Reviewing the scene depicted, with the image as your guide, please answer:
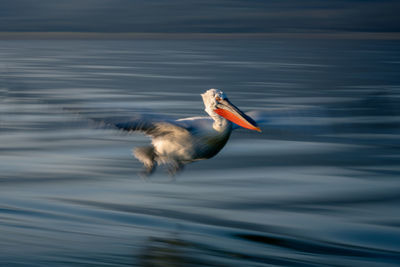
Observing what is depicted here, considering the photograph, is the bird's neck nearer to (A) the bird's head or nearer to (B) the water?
(A) the bird's head

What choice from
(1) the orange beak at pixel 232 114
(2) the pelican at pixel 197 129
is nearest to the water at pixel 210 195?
(2) the pelican at pixel 197 129

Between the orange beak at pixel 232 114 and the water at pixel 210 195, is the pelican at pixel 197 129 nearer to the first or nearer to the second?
the orange beak at pixel 232 114

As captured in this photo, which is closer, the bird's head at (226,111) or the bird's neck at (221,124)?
the bird's head at (226,111)

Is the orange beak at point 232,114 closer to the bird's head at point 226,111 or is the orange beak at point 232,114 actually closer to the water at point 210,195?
the bird's head at point 226,111

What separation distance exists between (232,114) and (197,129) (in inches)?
17.1

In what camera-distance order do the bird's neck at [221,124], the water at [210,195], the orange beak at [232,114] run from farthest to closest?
the bird's neck at [221,124]
the orange beak at [232,114]
the water at [210,195]

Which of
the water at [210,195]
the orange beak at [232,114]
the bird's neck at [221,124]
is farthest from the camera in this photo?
the bird's neck at [221,124]

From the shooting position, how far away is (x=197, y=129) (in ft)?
26.5

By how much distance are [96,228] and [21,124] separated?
27.2ft

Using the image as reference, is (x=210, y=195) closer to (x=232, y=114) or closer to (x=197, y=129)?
(x=197, y=129)

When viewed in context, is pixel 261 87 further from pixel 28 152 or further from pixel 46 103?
pixel 46 103

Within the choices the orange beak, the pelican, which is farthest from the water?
the orange beak

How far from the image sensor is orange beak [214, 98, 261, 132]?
787 cm

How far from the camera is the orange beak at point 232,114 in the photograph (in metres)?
7.87
